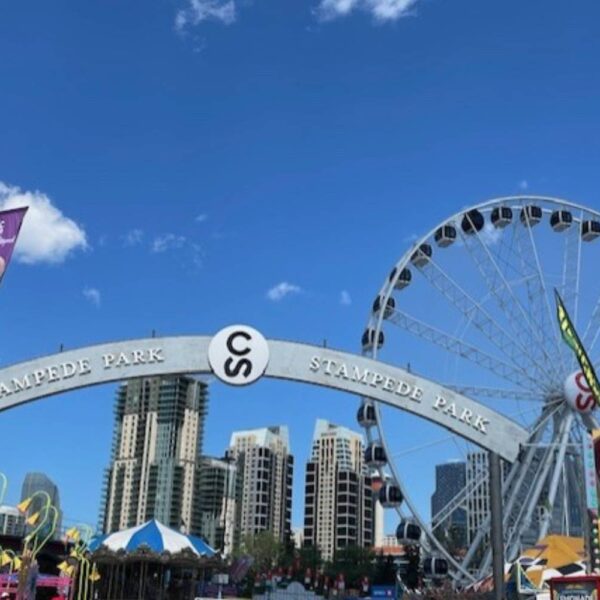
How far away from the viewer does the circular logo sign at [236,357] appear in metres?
14.7

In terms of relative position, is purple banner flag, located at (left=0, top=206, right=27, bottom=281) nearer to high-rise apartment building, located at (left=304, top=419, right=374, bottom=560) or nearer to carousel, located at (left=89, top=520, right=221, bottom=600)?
carousel, located at (left=89, top=520, right=221, bottom=600)

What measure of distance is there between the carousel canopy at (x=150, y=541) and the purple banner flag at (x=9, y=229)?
1462 centimetres

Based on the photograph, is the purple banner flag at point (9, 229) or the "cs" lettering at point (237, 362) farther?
the purple banner flag at point (9, 229)

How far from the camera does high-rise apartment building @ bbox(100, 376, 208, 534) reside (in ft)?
393

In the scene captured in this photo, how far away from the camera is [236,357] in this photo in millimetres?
14719

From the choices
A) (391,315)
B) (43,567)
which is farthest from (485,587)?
(43,567)

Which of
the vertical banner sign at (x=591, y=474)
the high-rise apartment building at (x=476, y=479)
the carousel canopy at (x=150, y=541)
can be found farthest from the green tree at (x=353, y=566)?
the vertical banner sign at (x=591, y=474)

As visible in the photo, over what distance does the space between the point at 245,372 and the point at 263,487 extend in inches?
4526

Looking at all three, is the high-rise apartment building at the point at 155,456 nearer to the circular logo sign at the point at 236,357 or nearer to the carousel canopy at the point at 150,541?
the carousel canopy at the point at 150,541

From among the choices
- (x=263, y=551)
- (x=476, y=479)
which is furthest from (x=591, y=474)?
(x=263, y=551)

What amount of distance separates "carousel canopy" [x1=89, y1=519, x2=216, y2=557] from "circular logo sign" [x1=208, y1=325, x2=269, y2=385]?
16.0m

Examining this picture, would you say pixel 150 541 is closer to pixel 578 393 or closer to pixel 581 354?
pixel 578 393

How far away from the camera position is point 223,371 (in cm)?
1472

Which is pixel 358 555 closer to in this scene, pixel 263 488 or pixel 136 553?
pixel 263 488
